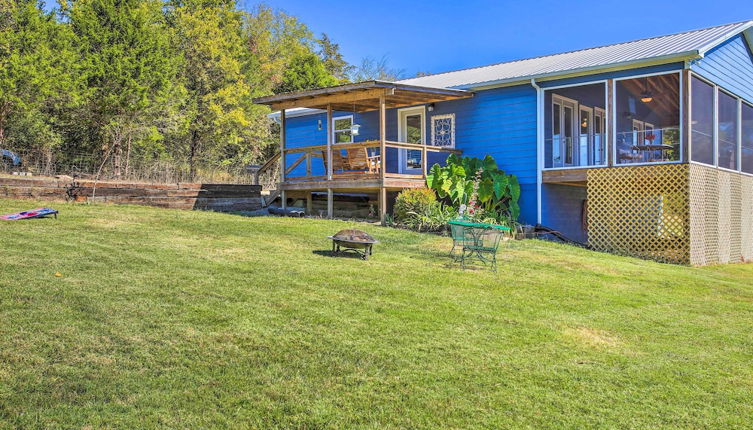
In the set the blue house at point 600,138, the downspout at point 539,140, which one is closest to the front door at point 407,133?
the blue house at point 600,138

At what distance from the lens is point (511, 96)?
1439cm

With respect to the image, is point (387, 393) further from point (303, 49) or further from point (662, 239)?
point (303, 49)

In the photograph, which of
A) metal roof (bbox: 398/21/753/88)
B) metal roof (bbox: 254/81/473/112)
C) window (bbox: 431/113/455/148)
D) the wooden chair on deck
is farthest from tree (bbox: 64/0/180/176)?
window (bbox: 431/113/455/148)

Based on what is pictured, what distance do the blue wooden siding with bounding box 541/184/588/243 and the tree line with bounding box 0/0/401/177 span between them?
37.2ft

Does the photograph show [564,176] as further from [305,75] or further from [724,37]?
[305,75]

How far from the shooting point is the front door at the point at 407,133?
16312 mm

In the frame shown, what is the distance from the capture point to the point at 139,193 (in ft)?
43.2

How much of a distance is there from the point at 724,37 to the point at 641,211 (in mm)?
4703

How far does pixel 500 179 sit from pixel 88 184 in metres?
9.00

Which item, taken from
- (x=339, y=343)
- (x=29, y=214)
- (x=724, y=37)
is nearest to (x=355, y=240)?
(x=339, y=343)

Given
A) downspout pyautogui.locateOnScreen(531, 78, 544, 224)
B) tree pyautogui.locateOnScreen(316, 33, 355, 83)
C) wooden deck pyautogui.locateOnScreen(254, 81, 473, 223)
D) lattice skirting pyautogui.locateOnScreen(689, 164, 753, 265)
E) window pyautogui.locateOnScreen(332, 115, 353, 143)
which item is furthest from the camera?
tree pyautogui.locateOnScreen(316, 33, 355, 83)

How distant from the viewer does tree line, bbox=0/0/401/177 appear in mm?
14828

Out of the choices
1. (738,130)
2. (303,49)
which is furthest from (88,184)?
(303,49)

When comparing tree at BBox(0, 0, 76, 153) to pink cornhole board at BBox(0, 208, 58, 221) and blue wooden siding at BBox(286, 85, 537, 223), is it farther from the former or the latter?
blue wooden siding at BBox(286, 85, 537, 223)
